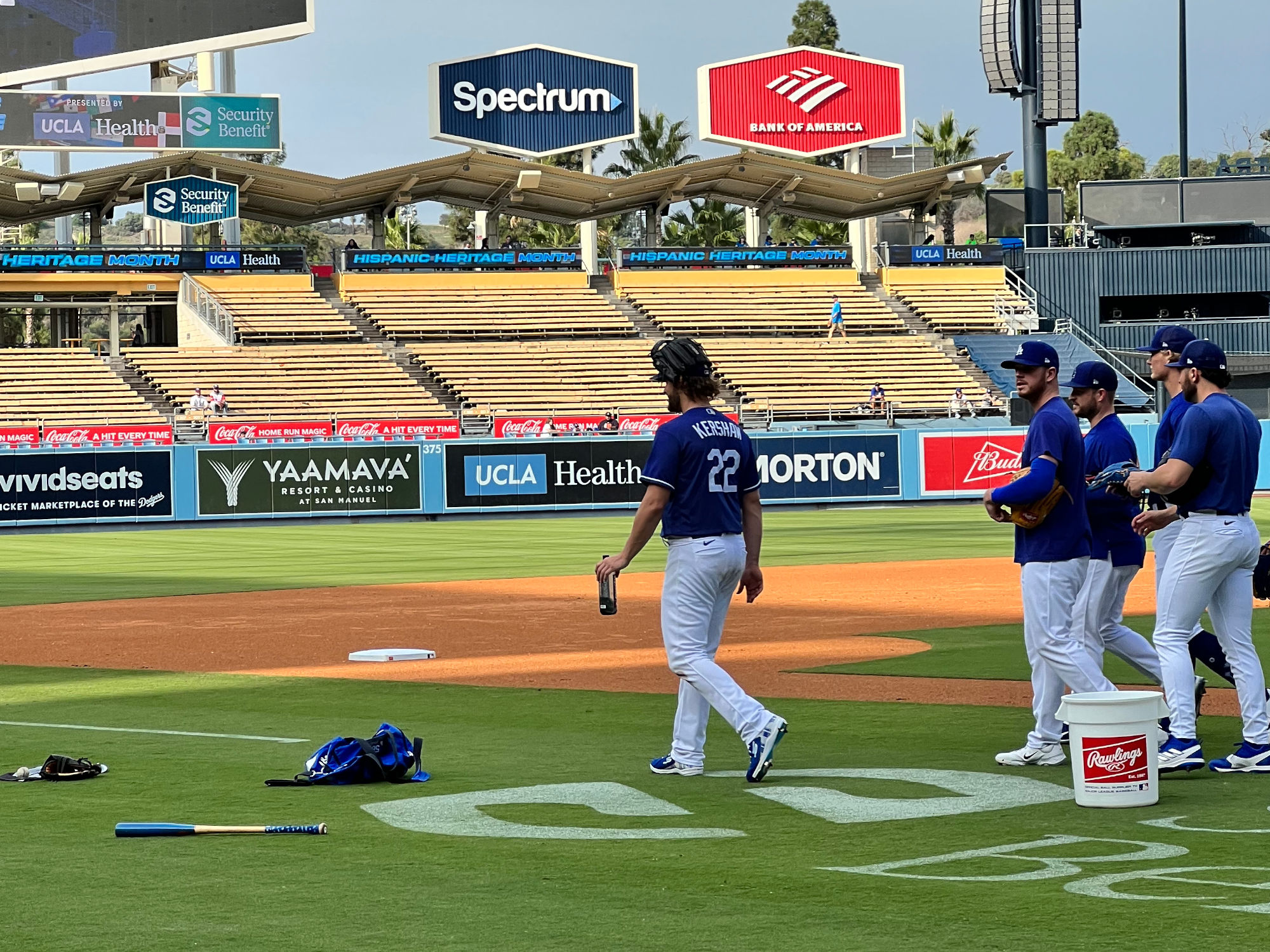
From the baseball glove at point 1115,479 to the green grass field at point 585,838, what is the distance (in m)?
1.46

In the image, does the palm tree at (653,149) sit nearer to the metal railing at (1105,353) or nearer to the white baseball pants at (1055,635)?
the metal railing at (1105,353)

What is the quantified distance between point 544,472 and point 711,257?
979 inches

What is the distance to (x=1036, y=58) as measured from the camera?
204ft

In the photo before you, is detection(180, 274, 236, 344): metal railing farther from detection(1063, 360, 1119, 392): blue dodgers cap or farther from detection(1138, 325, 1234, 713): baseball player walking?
detection(1138, 325, 1234, 713): baseball player walking

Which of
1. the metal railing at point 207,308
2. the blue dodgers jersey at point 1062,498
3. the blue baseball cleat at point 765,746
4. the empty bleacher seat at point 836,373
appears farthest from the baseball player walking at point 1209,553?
the metal railing at point 207,308

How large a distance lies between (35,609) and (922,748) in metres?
14.2

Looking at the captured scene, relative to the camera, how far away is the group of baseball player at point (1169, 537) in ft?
27.4

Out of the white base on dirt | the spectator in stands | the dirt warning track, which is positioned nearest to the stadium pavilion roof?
the spectator in stands

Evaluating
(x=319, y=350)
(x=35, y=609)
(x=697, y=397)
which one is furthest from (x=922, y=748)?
(x=319, y=350)

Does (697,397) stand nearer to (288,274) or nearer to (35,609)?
(35,609)

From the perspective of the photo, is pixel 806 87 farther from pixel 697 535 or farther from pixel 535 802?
pixel 535 802

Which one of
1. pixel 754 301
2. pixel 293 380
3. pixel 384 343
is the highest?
pixel 754 301

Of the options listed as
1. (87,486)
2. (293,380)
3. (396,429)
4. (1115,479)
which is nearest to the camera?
(1115,479)

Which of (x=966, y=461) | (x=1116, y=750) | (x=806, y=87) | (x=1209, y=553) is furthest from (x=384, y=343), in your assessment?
(x=1116, y=750)
